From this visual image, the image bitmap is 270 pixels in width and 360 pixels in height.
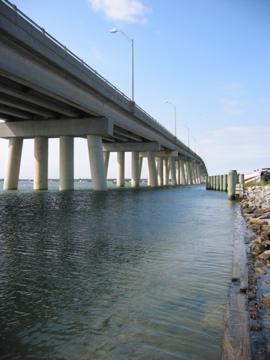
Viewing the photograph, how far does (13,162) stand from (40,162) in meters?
4.11

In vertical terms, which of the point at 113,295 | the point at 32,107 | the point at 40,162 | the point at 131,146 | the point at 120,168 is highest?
the point at 32,107

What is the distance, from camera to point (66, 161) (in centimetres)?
5134

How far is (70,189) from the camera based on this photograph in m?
54.1

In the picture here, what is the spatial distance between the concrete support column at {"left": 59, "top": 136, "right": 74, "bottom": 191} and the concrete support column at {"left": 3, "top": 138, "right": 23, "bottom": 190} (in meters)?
7.08

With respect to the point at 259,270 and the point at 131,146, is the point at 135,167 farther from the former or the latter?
the point at 259,270

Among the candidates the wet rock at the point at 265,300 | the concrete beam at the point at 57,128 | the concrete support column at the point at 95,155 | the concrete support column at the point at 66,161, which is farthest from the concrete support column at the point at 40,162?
the wet rock at the point at 265,300

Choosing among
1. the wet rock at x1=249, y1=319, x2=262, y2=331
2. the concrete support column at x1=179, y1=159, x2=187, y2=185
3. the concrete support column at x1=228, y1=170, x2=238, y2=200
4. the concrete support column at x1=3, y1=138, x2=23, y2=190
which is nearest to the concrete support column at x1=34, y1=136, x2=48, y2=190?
the concrete support column at x1=3, y1=138, x2=23, y2=190

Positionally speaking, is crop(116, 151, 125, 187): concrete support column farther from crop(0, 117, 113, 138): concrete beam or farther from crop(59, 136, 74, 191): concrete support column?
crop(0, 117, 113, 138): concrete beam

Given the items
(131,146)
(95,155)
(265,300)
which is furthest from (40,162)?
(265,300)

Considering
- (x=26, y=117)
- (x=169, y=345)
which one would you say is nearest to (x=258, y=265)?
(x=169, y=345)

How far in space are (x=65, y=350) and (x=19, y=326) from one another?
1.11m

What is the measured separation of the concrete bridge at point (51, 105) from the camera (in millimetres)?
26500

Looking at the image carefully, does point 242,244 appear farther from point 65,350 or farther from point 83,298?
point 65,350

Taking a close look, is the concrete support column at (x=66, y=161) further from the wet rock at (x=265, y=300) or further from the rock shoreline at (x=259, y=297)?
the wet rock at (x=265, y=300)
